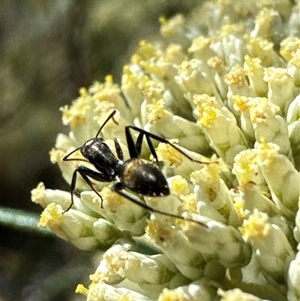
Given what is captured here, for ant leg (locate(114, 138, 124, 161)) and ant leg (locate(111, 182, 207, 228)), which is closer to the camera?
ant leg (locate(111, 182, 207, 228))

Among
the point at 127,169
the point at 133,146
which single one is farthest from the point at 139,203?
the point at 133,146

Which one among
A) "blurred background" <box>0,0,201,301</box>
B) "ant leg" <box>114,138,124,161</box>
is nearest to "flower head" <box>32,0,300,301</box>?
"ant leg" <box>114,138,124,161</box>

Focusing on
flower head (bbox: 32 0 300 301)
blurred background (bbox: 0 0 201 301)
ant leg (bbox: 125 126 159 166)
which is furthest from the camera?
blurred background (bbox: 0 0 201 301)

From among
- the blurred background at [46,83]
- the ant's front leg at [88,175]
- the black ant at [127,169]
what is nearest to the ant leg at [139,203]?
the black ant at [127,169]

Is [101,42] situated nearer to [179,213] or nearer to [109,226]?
[109,226]

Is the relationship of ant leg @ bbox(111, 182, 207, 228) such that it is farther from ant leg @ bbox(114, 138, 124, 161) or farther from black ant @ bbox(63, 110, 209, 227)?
ant leg @ bbox(114, 138, 124, 161)

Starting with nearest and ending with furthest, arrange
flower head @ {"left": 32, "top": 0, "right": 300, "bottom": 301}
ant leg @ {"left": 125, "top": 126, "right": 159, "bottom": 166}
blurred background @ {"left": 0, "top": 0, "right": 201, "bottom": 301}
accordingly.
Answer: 1. flower head @ {"left": 32, "top": 0, "right": 300, "bottom": 301}
2. ant leg @ {"left": 125, "top": 126, "right": 159, "bottom": 166}
3. blurred background @ {"left": 0, "top": 0, "right": 201, "bottom": 301}

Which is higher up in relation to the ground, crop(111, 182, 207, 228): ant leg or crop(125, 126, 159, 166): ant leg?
crop(125, 126, 159, 166): ant leg
